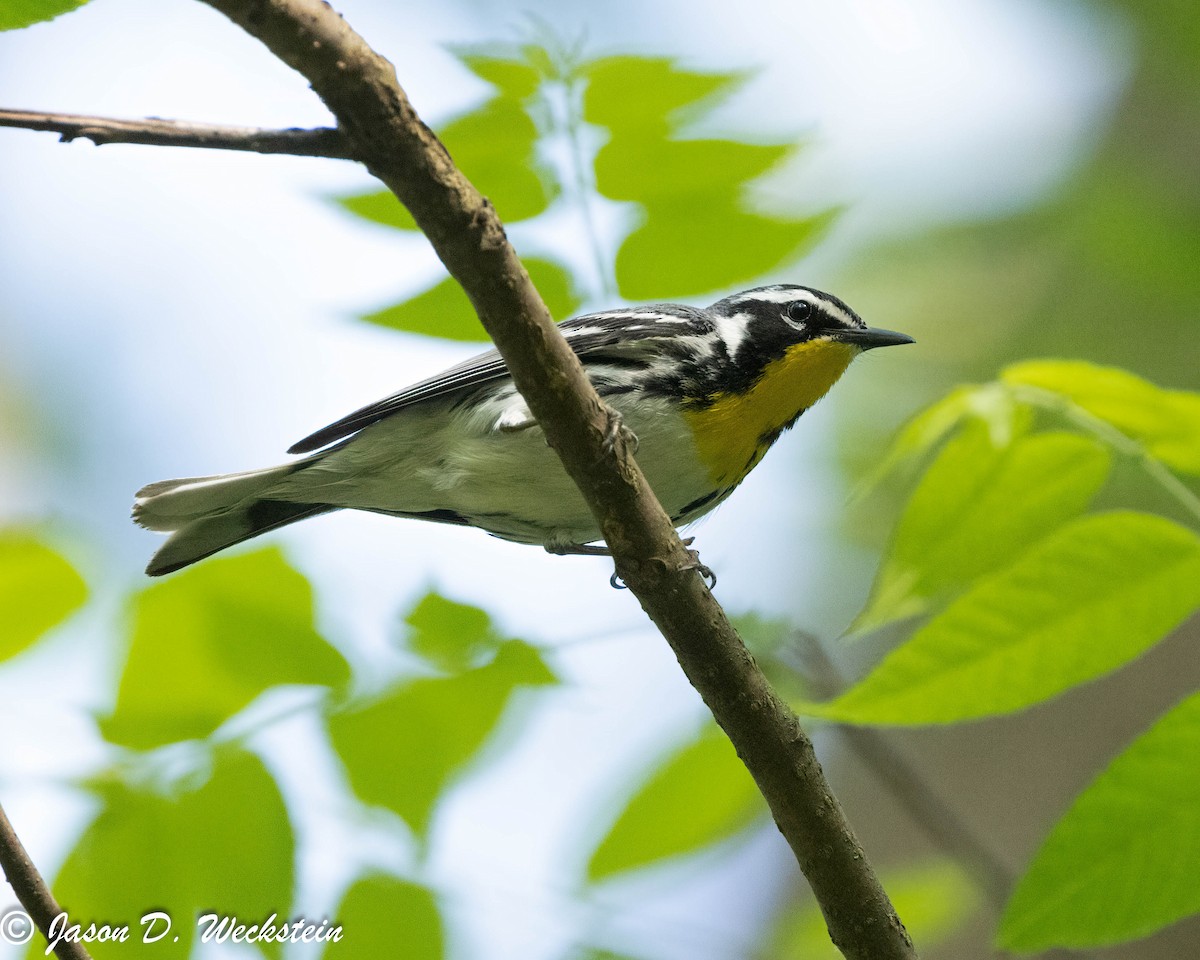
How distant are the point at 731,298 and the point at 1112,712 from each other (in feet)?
9.89

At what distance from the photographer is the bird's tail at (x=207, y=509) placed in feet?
10.6

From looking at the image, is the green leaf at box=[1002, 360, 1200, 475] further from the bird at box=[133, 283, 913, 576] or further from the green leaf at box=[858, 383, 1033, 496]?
the bird at box=[133, 283, 913, 576]

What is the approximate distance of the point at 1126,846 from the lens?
5.91 ft

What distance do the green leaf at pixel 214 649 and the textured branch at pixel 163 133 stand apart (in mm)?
1137

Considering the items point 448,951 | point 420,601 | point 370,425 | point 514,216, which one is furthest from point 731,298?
point 448,951

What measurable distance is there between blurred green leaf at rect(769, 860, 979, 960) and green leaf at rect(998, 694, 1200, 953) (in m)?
1.26

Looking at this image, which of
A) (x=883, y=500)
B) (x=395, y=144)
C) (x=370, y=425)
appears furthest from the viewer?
(x=883, y=500)

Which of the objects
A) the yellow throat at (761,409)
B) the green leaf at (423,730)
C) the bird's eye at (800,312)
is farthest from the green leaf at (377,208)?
the bird's eye at (800,312)

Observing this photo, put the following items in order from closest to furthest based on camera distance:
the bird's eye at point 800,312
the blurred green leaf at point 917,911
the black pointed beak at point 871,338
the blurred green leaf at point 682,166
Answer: the blurred green leaf at point 682,166 < the blurred green leaf at point 917,911 < the black pointed beak at point 871,338 < the bird's eye at point 800,312

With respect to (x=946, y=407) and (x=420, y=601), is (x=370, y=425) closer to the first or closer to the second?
(x=420, y=601)

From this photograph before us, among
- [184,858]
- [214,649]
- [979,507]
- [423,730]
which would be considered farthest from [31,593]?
[979,507]

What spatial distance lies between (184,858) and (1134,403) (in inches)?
82.1

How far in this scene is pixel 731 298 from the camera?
4.37 metres

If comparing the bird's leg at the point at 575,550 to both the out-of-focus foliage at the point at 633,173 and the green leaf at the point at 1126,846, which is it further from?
the green leaf at the point at 1126,846
